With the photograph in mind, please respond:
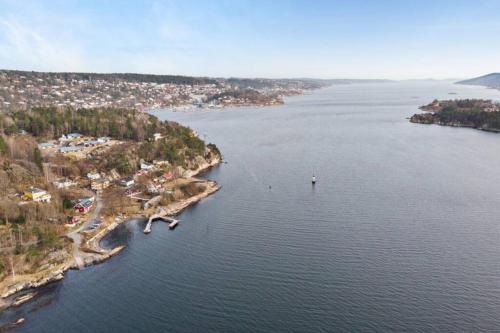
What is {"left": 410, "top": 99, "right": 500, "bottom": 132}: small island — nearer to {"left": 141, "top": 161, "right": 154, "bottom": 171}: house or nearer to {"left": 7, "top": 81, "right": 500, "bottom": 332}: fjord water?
{"left": 7, "top": 81, "right": 500, "bottom": 332}: fjord water

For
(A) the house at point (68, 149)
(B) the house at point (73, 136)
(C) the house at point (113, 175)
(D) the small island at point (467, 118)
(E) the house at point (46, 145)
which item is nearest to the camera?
(C) the house at point (113, 175)

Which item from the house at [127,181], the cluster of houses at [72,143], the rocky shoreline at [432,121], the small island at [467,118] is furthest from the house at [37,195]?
the rocky shoreline at [432,121]

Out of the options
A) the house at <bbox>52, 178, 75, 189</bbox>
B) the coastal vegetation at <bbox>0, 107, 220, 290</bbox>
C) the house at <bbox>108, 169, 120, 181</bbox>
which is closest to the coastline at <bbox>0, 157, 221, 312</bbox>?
the coastal vegetation at <bbox>0, 107, 220, 290</bbox>

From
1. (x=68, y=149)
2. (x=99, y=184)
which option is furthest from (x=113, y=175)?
(x=68, y=149)

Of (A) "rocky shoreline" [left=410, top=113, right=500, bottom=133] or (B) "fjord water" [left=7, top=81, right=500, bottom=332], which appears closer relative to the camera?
(B) "fjord water" [left=7, top=81, right=500, bottom=332]

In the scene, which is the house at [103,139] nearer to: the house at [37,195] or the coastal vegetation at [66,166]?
the coastal vegetation at [66,166]

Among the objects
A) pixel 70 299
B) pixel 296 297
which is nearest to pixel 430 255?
pixel 296 297

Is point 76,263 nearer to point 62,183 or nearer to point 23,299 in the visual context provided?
point 23,299
